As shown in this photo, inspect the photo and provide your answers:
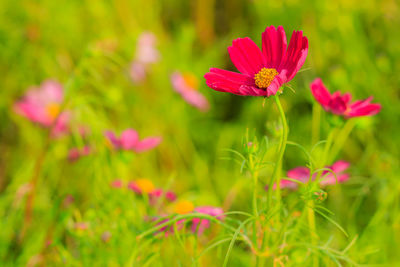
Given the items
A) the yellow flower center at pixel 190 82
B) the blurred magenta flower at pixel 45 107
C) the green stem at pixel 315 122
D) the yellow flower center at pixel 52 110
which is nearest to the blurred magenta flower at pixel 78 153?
the blurred magenta flower at pixel 45 107

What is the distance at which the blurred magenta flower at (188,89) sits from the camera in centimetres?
133

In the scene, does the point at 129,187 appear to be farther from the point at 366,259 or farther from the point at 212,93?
the point at 212,93

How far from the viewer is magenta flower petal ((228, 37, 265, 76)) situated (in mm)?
448

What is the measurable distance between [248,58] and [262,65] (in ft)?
0.05

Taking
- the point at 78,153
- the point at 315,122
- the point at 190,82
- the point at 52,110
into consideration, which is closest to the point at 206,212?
→ the point at 78,153

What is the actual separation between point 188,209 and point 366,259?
0.97 ft

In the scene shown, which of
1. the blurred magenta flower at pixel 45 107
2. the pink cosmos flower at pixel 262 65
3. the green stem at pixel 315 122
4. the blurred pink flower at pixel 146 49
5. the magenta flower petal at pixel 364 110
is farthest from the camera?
the blurred pink flower at pixel 146 49

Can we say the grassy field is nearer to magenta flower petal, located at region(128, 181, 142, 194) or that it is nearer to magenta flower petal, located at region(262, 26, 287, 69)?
magenta flower petal, located at region(128, 181, 142, 194)

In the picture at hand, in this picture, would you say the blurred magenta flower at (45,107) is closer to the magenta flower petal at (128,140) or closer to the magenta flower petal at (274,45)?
the magenta flower petal at (128,140)

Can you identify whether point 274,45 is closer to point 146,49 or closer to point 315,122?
point 315,122

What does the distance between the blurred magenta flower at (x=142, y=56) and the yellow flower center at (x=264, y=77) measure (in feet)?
3.39

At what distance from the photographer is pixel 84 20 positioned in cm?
169

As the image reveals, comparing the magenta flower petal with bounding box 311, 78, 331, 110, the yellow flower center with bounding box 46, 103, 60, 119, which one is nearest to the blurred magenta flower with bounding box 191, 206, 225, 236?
the magenta flower petal with bounding box 311, 78, 331, 110

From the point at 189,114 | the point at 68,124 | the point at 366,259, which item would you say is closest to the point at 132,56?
the point at 189,114
